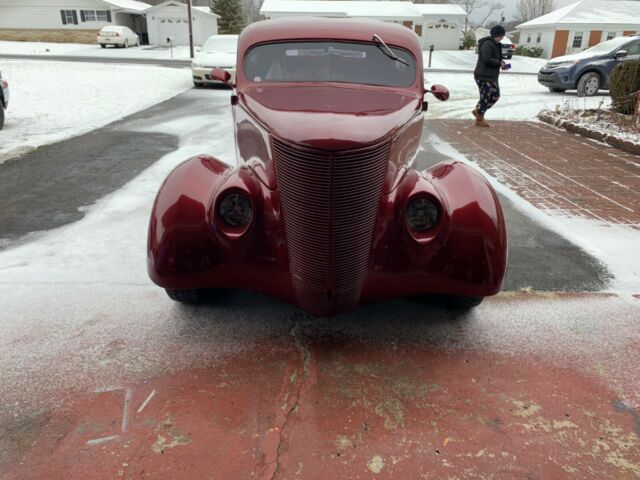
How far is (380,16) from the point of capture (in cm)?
3869

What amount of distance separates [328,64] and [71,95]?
1205cm

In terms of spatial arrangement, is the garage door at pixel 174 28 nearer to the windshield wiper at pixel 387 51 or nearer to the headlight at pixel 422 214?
the windshield wiper at pixel 387 51

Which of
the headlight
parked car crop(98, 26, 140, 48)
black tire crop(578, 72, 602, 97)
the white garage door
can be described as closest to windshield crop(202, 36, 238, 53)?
black tire crop(578, 72, 602, 97)

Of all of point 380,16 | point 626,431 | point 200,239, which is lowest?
→ point 626,431

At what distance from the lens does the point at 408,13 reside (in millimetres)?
39219

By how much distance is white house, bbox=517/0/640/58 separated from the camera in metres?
36.1

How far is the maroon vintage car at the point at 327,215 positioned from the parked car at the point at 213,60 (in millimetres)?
12515

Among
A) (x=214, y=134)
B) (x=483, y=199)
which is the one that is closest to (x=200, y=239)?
(x=483, y=199)

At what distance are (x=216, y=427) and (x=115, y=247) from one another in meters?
2.42

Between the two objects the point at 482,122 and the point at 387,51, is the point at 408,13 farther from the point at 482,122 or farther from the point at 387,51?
the point at 387,51

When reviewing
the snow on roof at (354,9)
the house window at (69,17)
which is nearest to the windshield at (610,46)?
the snow on roof at (354,9)

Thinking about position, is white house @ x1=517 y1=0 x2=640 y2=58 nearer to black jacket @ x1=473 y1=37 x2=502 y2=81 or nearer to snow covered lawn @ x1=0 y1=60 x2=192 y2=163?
snow covered lawn @ x1=0 y1=60 x2=192 y2=163

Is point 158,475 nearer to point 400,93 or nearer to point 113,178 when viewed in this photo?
point 400,93

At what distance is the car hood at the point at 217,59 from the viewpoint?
14.4 meters
